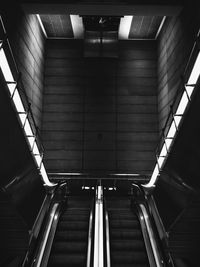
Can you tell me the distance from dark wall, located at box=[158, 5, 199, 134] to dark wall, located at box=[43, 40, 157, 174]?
681 millimetres

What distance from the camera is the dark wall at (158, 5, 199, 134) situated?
848 centimetres

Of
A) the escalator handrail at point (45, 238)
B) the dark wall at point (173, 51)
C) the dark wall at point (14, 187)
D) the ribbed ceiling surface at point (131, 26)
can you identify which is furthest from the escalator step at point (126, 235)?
the ribbed ceiling surface at point (131, 26)

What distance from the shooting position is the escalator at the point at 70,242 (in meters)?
4.98

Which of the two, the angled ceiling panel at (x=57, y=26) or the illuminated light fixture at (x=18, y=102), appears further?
the angled ceiling panel at (x=57, y=26)

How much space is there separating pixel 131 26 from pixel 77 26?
1941 mm

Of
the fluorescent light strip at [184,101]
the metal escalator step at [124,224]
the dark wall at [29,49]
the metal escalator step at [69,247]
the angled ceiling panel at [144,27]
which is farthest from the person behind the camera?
the angled ceiling panel at [144,27]

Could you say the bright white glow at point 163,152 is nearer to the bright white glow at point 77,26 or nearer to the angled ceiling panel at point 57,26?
the bright white glow at point 77,26

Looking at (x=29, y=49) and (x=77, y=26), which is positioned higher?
(x=77, y=26)

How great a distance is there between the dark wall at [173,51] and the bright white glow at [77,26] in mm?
2931

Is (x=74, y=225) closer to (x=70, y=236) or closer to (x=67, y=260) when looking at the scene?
(x=70, y=236)

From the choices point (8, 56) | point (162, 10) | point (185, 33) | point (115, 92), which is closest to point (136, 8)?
point (162, 10)

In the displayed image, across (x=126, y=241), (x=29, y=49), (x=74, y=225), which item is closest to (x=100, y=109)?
(x=29, y=49)

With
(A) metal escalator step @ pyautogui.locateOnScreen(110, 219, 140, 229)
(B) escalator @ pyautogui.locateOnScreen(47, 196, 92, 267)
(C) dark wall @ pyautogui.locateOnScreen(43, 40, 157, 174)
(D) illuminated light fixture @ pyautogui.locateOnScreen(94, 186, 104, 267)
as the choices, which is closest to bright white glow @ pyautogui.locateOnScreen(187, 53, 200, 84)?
(D) illuminated light fixture @ pyautogui.locateOnScreen(94, 186, 104, 267)

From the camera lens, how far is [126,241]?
216 inches
